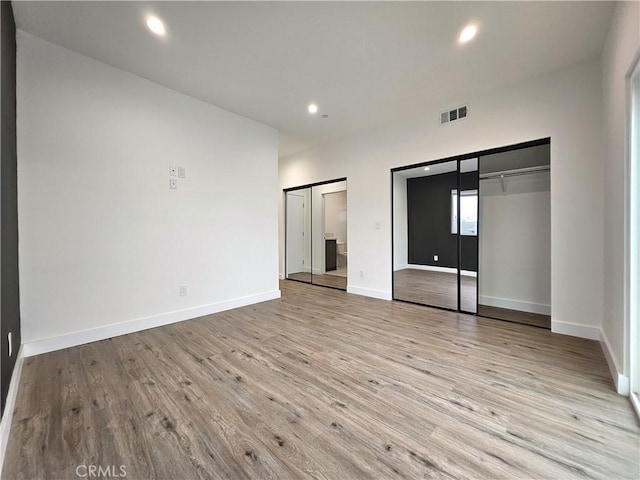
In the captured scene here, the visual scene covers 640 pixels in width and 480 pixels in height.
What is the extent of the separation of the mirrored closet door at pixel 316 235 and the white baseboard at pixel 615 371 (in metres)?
3.80

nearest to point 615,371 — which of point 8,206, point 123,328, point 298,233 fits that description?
point 123,328

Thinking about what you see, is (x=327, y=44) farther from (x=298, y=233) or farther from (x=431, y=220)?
(x=298, y=233)

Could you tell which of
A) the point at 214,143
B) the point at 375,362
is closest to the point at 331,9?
the point at 214,143

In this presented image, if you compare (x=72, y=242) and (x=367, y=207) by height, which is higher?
(x=367, y=207)

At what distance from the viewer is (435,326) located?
3104mm

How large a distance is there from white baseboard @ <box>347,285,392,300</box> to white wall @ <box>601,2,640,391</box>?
8.09 feet

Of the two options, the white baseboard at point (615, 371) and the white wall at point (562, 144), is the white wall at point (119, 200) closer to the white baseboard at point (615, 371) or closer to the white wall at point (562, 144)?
the white wall at point (562, 144)

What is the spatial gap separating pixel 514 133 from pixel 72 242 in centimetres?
497

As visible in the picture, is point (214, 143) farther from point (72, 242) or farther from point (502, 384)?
point (502, 384)

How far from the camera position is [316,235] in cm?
605

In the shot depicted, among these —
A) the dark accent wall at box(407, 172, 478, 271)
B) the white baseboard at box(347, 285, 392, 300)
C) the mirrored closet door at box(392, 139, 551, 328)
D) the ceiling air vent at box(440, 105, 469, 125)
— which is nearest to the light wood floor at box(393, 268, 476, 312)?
the mirrored closet door at box(392, 139, 551, 328)

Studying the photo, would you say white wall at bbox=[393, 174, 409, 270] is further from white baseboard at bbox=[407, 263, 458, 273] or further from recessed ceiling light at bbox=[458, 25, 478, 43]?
recessed ceiling light at bbox=[458, 25, 478, 43]

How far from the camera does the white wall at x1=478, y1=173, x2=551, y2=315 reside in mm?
3355

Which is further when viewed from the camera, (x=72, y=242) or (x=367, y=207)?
(x=367, y=207)
